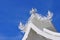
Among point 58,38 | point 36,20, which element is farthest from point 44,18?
point 58,38

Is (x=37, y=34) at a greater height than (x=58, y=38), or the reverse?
(x=37, y=34)

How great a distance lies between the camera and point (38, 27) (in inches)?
465

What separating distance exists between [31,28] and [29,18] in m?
0.52

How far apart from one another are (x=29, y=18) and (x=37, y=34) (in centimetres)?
84

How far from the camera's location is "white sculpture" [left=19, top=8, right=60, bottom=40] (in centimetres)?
1145

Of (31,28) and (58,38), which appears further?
(31,28)

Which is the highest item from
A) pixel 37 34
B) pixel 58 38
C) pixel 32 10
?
pixel 32 10

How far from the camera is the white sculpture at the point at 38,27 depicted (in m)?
11.4

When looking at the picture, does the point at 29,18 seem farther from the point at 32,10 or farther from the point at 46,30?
the point at 46,30

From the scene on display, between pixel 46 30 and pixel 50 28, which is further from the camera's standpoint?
pixel 50 28

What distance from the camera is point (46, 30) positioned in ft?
37.3

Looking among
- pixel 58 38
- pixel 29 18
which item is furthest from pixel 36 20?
pixel 58 38

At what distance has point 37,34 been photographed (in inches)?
469

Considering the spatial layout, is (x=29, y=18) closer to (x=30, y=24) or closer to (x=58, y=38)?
(x=30, y=24)
